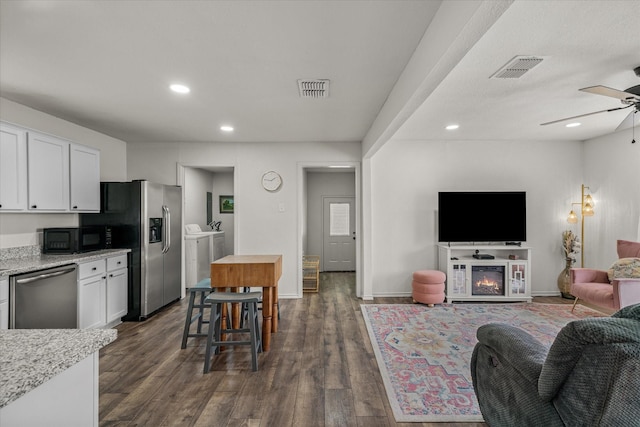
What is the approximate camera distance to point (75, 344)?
0.94 meters

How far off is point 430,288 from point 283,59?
142 inches

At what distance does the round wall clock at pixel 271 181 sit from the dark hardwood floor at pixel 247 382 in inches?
87.2

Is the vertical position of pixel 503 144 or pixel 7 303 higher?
pixel 503 144

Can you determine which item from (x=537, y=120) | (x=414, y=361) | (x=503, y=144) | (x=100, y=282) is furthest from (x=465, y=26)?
(x=503, y=144)

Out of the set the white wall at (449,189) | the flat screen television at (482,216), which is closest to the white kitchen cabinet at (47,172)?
the white wall at (449,189)

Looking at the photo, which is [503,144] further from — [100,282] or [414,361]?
[100,282]

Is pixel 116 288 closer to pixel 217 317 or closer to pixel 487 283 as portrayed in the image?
pixel 217 317

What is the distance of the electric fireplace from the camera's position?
4.86 m

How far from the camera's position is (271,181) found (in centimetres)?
521

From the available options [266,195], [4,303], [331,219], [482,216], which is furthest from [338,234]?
[4,303]

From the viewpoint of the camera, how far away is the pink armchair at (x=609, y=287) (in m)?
3.48

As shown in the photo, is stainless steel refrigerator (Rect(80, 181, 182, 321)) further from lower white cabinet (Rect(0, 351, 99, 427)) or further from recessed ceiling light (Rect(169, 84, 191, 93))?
lower white cabinet (Rect(0, 351, 99, 427))

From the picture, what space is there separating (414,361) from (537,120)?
10.8 feet

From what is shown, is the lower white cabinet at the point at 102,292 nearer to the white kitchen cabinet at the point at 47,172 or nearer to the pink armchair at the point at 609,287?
the white kitchen cabinet at the point at 47,172
